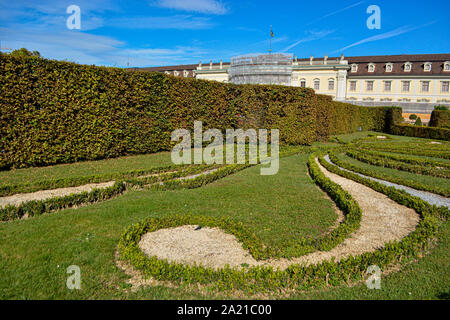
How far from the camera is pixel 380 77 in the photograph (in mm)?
60219

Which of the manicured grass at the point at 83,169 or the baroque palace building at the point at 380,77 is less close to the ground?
the baroque palace building at the point at 380,77

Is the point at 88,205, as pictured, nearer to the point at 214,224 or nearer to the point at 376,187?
the point at 214,224

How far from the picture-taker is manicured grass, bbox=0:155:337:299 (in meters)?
3.24

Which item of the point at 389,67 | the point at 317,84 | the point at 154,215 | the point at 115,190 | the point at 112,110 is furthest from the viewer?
the point at 317,84

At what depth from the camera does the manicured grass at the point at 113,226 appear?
324 centimetres

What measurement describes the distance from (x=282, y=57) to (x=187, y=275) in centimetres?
3441

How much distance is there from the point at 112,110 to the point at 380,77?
2482 inches

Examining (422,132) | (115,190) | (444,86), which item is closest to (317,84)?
(444,86)

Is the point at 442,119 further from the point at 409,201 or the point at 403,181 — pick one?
the point at 409,201

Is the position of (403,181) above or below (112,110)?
below

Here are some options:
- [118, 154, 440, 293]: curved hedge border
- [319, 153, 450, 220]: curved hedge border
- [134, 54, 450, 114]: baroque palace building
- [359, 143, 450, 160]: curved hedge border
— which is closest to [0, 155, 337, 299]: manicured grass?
[118, 154, 440, 293]: curved hedge border

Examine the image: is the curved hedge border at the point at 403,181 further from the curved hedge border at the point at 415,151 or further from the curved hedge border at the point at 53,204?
the curved hedge border at the point at 53,204

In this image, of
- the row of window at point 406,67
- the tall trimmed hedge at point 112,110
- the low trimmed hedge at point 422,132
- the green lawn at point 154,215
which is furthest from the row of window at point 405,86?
the green lawn at point 154,215

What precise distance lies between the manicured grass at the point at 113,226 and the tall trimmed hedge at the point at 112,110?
456cm
